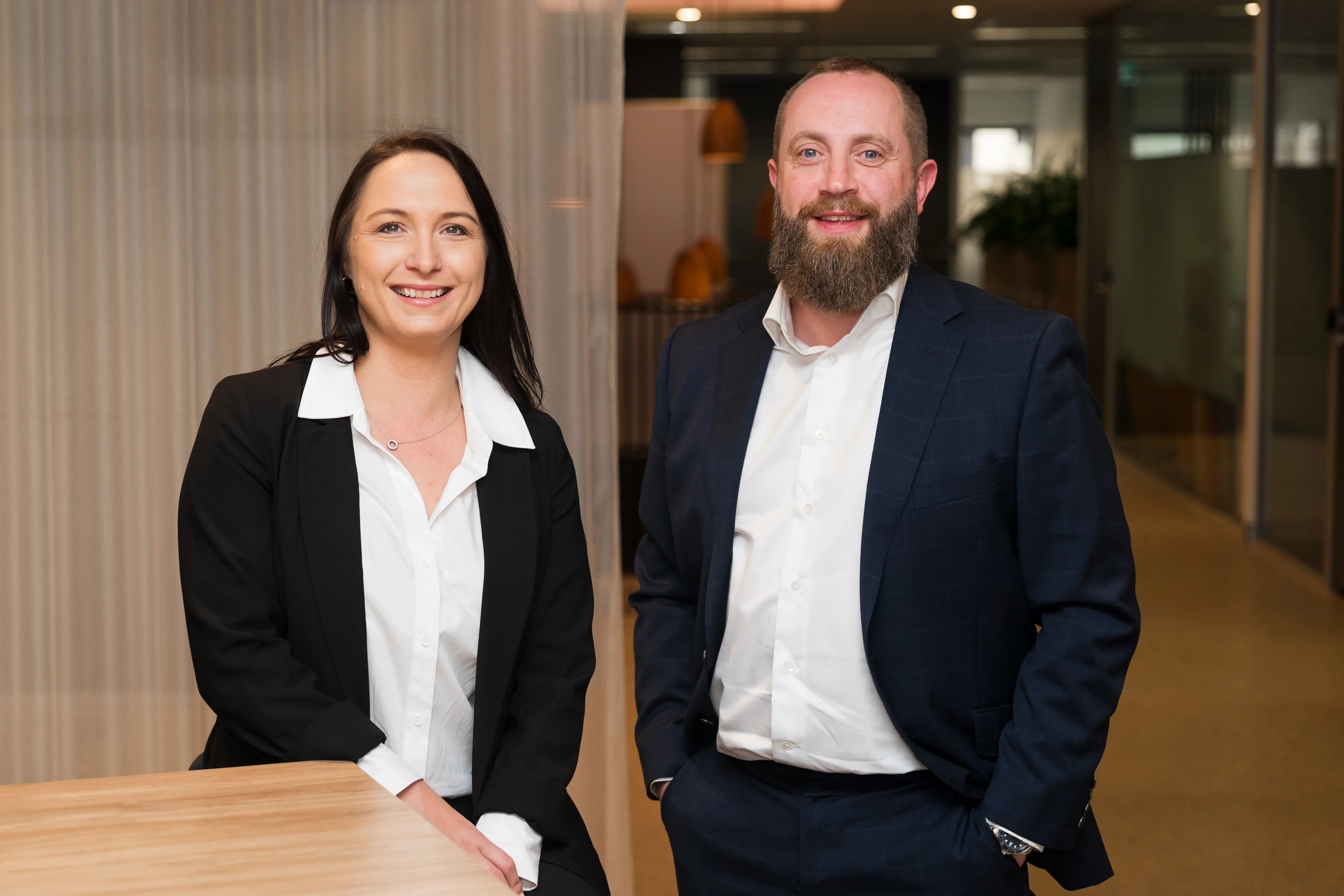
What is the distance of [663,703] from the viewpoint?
2.06m

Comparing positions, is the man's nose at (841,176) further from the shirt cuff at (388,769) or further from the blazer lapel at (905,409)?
the shirt cuff at (388,769)

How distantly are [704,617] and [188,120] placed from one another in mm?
1713

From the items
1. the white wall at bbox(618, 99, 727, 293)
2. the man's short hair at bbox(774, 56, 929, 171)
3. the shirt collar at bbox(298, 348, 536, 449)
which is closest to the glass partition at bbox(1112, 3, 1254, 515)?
the white wall at bbox(618, 99, 727, 293)

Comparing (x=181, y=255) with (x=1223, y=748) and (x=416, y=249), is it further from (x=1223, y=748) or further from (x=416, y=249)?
(x=1223, y=748)

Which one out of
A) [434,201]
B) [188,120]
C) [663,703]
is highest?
[188,120]

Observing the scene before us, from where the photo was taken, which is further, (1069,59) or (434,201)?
(1069,59)

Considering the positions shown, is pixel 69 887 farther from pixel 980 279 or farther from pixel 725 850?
pixel 980 279

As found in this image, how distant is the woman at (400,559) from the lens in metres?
1.82

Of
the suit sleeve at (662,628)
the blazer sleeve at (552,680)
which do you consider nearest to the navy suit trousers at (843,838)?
the suit sleeve at (662,628)

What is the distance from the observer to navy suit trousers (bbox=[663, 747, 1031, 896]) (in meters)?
1.83

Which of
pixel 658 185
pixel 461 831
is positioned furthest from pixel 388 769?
pixel 658 185

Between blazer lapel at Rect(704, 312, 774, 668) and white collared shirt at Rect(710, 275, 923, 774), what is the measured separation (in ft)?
0.05

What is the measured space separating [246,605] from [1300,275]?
6195 mm

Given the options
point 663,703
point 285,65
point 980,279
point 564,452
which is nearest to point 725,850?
point 663,703
